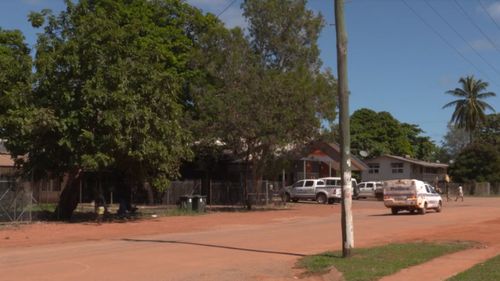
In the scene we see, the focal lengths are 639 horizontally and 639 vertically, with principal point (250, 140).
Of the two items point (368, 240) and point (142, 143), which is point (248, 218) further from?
point (368, 240)

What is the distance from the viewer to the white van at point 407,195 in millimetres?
32781

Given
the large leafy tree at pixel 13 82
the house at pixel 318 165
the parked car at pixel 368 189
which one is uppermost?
the large leafy tree at pixel 13 82

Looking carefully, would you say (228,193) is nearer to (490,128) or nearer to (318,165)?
(318,165)

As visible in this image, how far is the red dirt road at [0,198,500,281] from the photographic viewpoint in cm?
1266

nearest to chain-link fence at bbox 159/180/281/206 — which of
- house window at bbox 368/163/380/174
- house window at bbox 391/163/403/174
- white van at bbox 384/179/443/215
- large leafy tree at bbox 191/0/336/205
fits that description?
large leafy tree at bbox 191/0/336/205

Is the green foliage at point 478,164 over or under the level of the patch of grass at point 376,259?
over

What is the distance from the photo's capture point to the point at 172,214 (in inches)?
1284

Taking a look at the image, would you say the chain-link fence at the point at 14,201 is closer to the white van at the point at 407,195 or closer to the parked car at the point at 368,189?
the white van at the point at 407,195

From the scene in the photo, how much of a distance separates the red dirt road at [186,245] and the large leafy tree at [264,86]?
646 centimetres

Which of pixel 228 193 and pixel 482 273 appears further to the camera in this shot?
pixel 228 193

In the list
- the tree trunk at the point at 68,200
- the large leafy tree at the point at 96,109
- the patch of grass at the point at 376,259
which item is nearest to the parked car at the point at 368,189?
the large leafy tree at the point at 96,109

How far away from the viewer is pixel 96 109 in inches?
977

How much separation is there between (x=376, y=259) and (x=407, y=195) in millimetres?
19926

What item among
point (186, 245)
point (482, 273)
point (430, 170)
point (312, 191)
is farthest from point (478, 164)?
point (482, 273)
